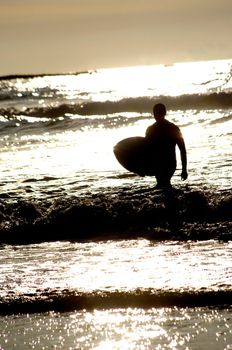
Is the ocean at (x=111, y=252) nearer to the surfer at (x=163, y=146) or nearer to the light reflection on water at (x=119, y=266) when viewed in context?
the light reflection on water at (x=119, y=266)

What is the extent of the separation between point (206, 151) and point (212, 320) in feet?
46.6

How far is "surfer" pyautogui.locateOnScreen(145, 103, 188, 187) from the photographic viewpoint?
50.3ft

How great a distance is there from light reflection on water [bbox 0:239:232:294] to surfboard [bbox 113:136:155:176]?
4270 mm

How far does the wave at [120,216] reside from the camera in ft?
42.9

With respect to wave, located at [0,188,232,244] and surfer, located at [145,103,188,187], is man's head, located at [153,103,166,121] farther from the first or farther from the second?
wave, located at [0,188,232,244]

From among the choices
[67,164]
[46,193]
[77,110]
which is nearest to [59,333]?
[46,193]

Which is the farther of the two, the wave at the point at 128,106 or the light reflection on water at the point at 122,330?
the wave at the point at 128,106

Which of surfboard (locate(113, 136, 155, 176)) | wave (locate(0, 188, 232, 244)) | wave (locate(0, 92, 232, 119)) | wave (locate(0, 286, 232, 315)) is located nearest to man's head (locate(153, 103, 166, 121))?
surfboard (locate(113, 136, 155, 176))

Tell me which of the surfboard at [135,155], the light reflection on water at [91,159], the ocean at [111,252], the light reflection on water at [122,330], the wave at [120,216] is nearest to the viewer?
the light reflection on water at [122,330]

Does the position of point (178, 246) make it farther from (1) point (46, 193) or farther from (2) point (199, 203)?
(1) point (46, 193)

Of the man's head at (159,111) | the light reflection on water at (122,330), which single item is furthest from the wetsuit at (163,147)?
the light reflection on water at (122,330)

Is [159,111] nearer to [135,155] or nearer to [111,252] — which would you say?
[135,155]

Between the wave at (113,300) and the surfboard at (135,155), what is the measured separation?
751 centimetres

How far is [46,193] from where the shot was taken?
16.4m
